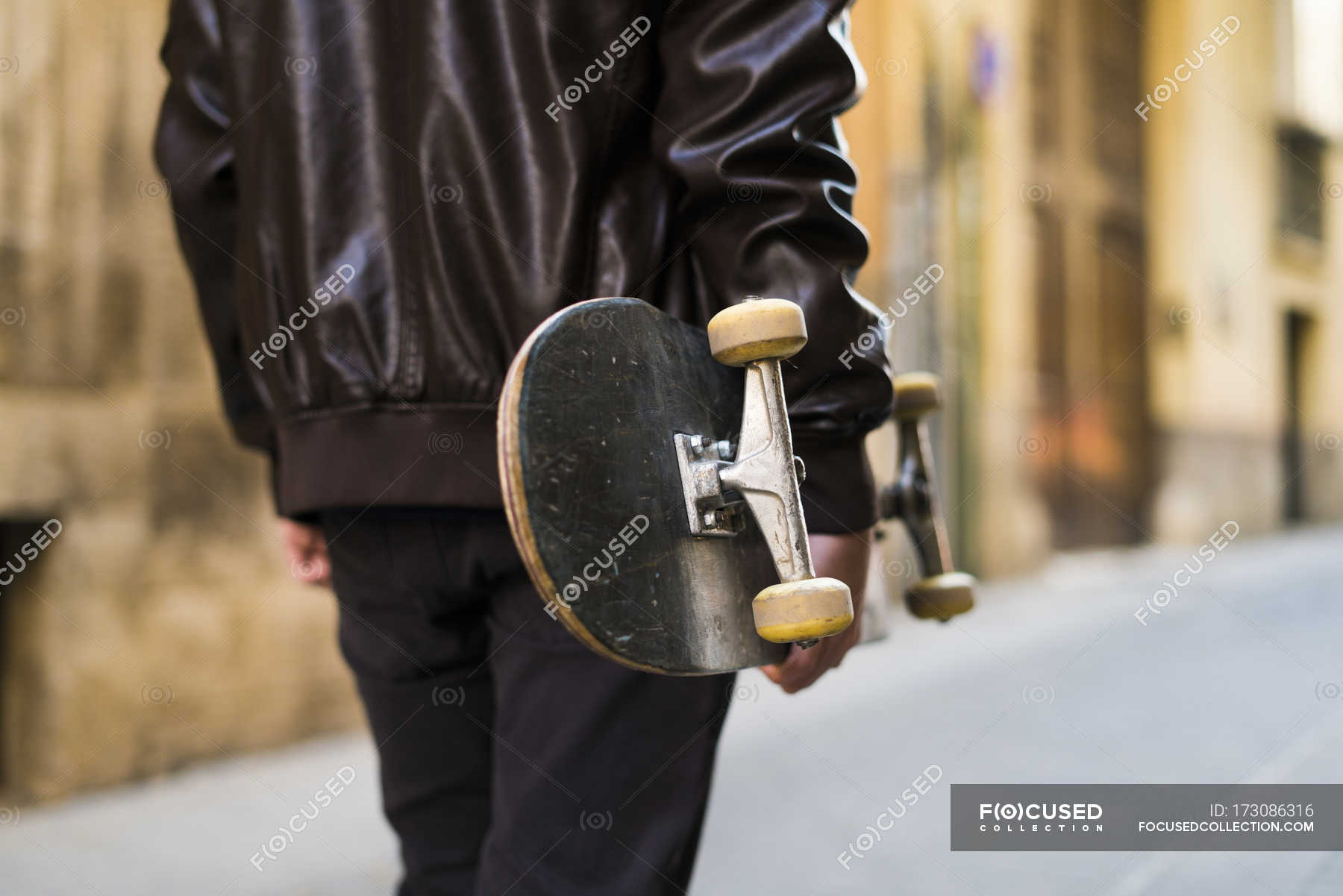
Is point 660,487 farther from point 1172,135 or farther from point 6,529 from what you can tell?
point 1172,135

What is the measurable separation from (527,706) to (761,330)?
49 centimetres

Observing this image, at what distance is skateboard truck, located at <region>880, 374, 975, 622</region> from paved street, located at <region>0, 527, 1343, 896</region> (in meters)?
1.54

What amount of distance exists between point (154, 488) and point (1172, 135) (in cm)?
1212

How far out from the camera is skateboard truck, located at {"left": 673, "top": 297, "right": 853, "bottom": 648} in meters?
1.07

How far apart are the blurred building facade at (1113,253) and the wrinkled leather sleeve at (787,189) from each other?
15.5 feet

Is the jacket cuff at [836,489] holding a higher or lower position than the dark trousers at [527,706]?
higher

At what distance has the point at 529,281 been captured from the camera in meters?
1.24

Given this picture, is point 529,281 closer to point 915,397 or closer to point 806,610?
point 806,610

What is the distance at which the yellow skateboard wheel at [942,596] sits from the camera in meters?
1.56
